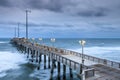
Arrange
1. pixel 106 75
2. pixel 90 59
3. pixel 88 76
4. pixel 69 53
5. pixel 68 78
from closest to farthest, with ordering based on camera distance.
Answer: pixel 88 76 < pixel 106 75 < pixel 90 59 < pixel 68 78 < pixel 69 53

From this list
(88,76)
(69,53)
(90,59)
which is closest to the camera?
(88,76)

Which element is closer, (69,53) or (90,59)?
(90,59)

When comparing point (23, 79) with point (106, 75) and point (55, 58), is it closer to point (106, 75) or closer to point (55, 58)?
point (55, 58)

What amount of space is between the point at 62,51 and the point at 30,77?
27.2ft

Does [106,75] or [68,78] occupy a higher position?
[106,75]

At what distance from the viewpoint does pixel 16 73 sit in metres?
34.4

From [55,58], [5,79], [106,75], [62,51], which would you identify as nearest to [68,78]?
[55,58]

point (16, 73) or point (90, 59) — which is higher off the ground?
point (90, 59)

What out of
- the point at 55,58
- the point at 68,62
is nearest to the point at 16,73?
the point at 55,58

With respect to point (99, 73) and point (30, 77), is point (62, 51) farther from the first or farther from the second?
point (99, 73)

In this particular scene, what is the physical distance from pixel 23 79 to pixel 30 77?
4.76 feet

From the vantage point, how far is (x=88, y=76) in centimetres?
1652

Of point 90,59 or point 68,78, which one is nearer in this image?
point 90,59

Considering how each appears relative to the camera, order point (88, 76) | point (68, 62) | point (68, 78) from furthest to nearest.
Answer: point (68, 78)
point (68, 62)
point (88, 76)
